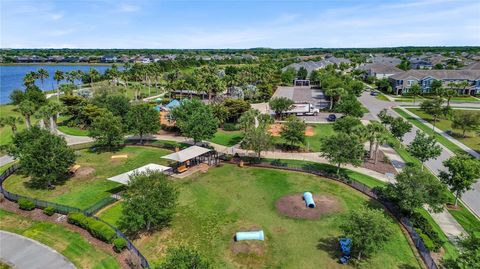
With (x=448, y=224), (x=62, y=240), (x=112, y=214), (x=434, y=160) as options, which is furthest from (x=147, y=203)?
(x=434, y=160)

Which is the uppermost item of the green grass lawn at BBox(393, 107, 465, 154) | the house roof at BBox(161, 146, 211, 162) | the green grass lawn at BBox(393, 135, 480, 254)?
the house roof at BBox(161, 146, 211, 162)

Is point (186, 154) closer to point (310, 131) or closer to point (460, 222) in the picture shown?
point (310, 131)

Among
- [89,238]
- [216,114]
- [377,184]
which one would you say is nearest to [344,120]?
[377,184]

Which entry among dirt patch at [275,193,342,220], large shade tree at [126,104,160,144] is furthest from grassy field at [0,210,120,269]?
large shade tree at [126,104,160,144]

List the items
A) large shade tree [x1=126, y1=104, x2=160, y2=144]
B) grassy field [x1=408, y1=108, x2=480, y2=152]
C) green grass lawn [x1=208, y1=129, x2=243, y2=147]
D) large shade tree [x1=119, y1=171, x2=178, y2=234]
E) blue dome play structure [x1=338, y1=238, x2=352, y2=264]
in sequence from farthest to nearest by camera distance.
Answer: green grass lawn [x1=208, y1=129, x2=243, y2=147], grassy field [x1=408, y1=108, x2=480, y2=152], large shade tree [x1=126, y1=104, x2=160, y2=144], large shade tree [x1=119, y1=171, x2=178, y2=234], blue dome play structure [x1=338, y1=238, x2=352, y2=264]

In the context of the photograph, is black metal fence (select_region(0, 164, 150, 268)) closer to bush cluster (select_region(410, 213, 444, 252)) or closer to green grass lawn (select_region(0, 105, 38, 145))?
bush cluster (select_region(410, 213, 444, 252))

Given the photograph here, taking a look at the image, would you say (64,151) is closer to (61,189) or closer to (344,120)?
(61,189)
